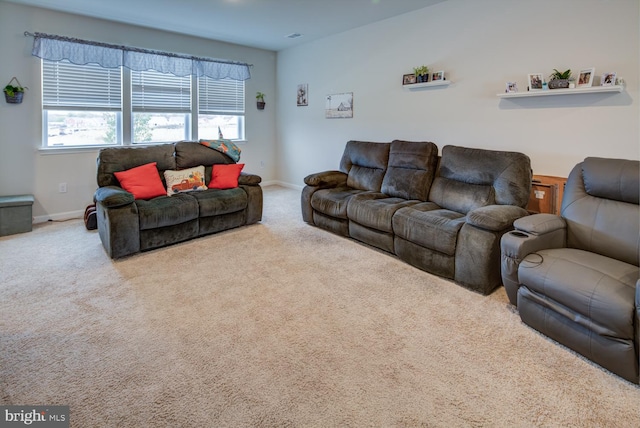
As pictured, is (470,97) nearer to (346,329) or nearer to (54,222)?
(346,329)

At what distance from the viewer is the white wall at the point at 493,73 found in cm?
311

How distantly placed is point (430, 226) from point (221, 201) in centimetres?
228

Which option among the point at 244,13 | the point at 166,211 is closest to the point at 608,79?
the point at 244,13

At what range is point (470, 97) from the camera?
13.4ft

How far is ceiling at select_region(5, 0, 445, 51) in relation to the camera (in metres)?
4.21

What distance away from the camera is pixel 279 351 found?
2127mm

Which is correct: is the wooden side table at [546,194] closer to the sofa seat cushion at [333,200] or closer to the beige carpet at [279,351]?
the beige carpet at [279,351]

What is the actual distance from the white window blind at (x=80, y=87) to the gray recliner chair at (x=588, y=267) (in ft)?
16.8

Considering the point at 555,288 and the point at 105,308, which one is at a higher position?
the point at 555,288

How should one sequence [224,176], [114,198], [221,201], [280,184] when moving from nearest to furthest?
[114,198], [221,201], [224,176], [280,184]

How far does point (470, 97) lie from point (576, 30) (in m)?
1.06

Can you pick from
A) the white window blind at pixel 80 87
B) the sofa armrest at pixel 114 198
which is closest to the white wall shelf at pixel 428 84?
the sofa armrest at pixel 114 198

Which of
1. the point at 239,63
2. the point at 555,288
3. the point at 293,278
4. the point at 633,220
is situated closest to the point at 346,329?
the point at 293,278

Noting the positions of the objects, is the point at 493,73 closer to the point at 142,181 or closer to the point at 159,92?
the point at 142,181
